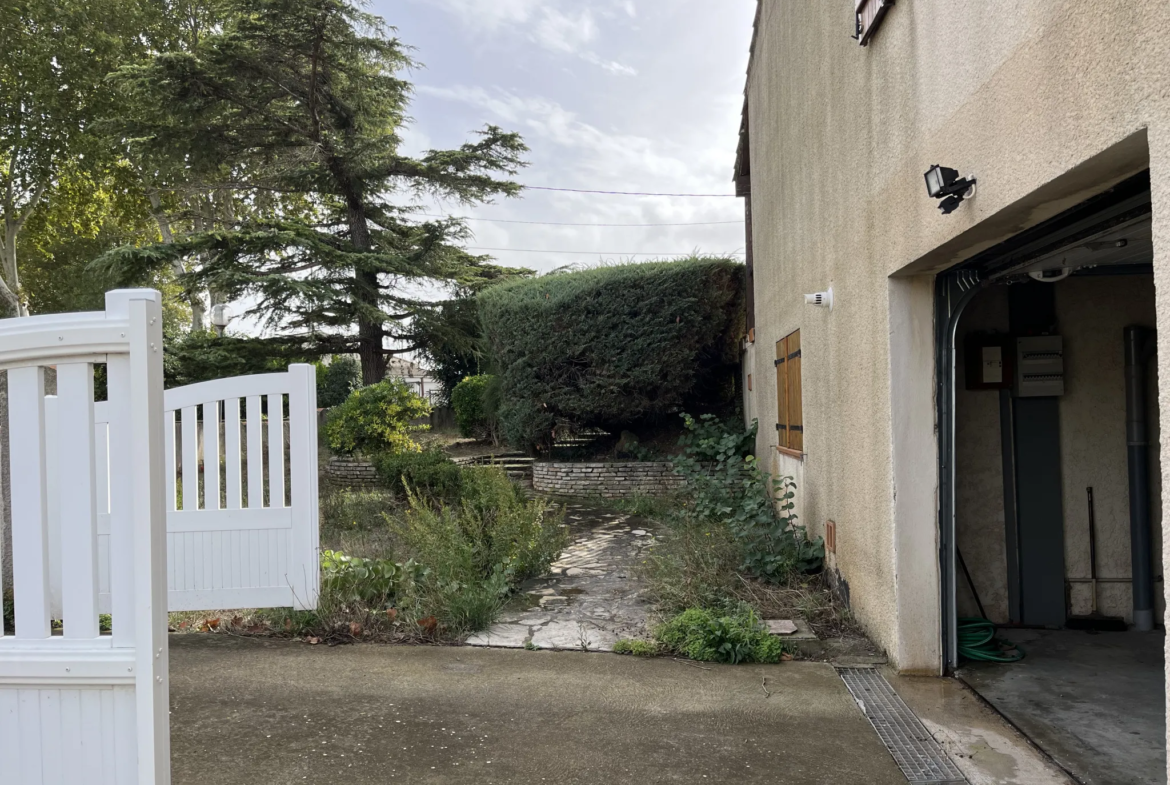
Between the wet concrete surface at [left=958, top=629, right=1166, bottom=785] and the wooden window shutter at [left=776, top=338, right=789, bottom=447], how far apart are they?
333 centimetres

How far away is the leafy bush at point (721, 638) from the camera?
15.2ft

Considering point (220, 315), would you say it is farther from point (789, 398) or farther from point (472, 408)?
point (789, 398)

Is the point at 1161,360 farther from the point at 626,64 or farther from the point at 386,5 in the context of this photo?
the point at 386,5

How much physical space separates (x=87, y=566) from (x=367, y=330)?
17076 mm

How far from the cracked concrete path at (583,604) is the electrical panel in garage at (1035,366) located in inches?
116

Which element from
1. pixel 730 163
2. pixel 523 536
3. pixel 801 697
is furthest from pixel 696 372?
pixel 801 697

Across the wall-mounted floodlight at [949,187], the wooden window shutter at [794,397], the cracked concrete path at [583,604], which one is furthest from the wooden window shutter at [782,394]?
the wall-mounted floodlight at [949,187]

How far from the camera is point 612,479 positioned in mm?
12977

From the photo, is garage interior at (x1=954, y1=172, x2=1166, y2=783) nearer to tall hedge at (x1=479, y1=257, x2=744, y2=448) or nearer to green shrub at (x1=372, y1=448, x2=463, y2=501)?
green shrub at (x1=372, y1=448, x2=463, y2=501)

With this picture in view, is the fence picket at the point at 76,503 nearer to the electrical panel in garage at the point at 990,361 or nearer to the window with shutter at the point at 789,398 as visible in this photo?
the electrical panel in garage at the point at 990,361

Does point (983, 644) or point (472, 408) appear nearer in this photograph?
point (983, 644)

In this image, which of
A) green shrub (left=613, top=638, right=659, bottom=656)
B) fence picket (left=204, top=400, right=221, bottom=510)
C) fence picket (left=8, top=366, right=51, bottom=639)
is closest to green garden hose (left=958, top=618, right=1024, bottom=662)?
green shrub (left=613, top=638, right=659, bottom=656)

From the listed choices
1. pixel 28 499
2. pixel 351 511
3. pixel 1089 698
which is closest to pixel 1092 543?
pixel 1089 698

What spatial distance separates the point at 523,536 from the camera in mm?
6672
